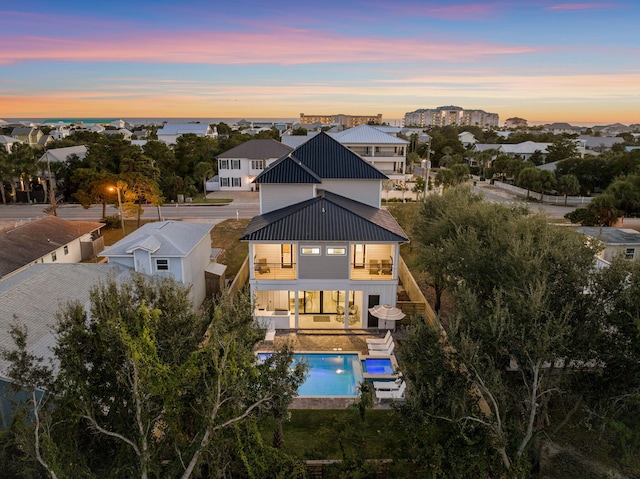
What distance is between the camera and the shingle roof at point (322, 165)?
24.9 m

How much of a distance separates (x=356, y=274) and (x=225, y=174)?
4620 centimetres

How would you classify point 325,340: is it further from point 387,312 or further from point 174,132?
point 174,132

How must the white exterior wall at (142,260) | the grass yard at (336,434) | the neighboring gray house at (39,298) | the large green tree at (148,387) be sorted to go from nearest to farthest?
the large green tree at (148,387) → the grass yard at (336,434) → the neighboring gray house at (39,298) → the white exterior wall at (142,260)

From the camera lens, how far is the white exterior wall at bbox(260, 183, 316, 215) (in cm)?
2512

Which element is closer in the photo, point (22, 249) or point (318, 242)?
point (318, 242)

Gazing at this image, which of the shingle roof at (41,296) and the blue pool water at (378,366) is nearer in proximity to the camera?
the shingle roof at (41,296)

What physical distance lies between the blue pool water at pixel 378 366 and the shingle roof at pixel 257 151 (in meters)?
48.3

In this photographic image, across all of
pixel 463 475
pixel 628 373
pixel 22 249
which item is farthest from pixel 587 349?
pixel 22 249

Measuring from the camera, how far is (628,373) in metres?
11.0

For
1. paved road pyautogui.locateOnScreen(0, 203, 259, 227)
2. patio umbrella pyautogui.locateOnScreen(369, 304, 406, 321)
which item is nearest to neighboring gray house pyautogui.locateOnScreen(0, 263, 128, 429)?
patio umbrella pyautogui.locateOnScreen(369, 304, 406, 321)

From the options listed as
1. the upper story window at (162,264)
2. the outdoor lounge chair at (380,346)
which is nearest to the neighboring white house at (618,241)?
the outdoor lounge chair at (380,346)

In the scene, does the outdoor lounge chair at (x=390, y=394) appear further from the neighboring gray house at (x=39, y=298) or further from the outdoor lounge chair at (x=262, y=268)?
the neighboring gray house at (x=39, y=298)

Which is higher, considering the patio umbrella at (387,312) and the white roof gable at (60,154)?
the white roof gable at (60,154)

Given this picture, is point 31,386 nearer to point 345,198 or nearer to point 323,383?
point 323,383
